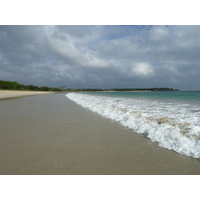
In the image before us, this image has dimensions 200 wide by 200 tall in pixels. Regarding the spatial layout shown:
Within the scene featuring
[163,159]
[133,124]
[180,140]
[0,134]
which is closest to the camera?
[163,159]

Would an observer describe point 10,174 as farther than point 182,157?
No

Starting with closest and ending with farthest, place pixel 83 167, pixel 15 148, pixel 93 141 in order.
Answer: pixel 83 167 → pixel 15 148 → pixel 93 141

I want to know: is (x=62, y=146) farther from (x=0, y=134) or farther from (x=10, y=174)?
(x=0, y=134)

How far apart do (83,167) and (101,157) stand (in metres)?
0.51

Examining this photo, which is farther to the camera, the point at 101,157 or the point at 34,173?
the point at 101,157

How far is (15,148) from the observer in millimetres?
3422

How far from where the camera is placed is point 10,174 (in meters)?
→ 2.43

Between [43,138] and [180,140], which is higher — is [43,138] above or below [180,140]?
below

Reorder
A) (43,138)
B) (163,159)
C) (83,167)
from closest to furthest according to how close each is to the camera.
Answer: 1. (83,167)
2. (163,159)
3. (43,138)

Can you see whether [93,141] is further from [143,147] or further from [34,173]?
[34,173]

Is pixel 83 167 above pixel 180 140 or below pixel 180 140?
below
